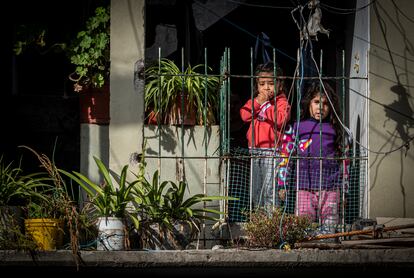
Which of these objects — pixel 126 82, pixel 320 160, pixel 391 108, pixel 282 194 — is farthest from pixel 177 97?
pixel 391 108

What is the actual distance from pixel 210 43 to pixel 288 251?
406 cm

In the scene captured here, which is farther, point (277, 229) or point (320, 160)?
point (320, 160)

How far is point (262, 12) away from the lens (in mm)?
11148

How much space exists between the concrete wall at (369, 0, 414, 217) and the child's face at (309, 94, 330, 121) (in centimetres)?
54

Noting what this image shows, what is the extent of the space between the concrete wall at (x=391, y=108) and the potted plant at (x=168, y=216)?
152cm

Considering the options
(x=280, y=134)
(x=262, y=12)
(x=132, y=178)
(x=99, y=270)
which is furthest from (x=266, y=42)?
(x=99, y=270)

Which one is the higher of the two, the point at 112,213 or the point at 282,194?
the point at 282,194

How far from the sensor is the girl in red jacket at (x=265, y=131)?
8484 millimetres

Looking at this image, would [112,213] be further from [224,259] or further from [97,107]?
[97,107]

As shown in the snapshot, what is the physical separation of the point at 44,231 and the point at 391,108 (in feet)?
11.0

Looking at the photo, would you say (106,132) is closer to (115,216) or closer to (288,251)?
(115,216)

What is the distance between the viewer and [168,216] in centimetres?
793

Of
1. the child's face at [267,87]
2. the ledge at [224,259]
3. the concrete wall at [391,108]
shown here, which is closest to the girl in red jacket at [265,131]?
the child's face at [267,87]

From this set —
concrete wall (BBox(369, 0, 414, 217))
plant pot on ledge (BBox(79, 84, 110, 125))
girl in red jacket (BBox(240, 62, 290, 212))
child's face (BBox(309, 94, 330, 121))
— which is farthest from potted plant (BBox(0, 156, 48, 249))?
concrete wall (BBox(369, 0, 414, 217))
